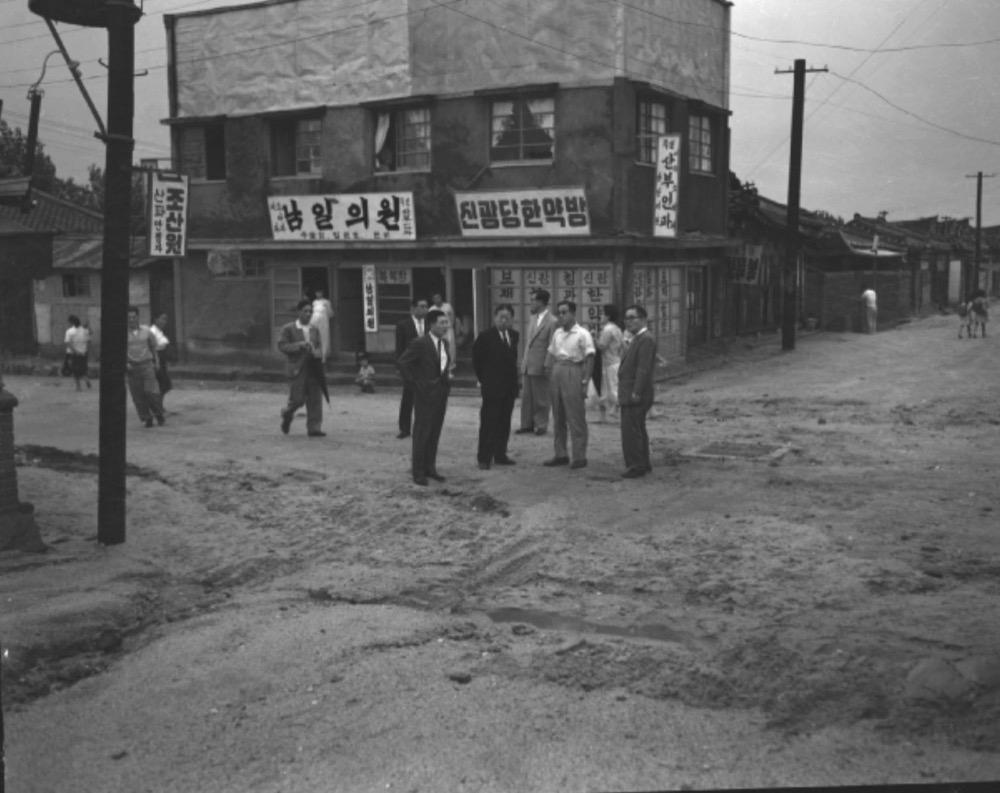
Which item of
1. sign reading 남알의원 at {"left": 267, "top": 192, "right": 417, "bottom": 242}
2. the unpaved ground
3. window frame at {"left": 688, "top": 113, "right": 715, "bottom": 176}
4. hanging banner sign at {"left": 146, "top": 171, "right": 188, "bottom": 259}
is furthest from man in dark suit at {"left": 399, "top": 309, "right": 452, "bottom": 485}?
window frame at {"left": 688, "top": 113, "right": 715, "bottom": 176}

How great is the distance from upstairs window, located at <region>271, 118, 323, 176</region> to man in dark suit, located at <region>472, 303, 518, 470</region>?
12.8 meters

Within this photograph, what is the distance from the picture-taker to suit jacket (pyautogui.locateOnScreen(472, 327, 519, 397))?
1270 centimetres

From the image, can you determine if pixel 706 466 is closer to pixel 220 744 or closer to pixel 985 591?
pixel 985 591

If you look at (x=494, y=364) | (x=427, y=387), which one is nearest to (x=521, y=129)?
(x=494, y=364)

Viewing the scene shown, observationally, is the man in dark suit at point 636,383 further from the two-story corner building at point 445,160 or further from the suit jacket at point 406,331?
the two-story corner building at point 445,160

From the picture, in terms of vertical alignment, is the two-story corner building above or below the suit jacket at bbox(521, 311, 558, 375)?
above

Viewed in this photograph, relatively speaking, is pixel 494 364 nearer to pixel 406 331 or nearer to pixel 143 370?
pixel 406 331

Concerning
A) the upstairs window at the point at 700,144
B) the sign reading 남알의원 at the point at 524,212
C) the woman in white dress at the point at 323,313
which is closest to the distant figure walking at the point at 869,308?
the upstairs window at the point at 700,144

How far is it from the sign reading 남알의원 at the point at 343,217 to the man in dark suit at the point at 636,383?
11.8 meters

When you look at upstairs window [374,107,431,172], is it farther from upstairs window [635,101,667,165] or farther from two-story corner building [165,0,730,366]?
upstairs window [635,101,667,165]

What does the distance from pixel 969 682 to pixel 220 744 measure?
3.74 metres

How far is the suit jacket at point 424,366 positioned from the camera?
11781mm

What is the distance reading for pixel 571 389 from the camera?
41.2 feet

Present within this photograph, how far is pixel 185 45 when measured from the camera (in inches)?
1008
